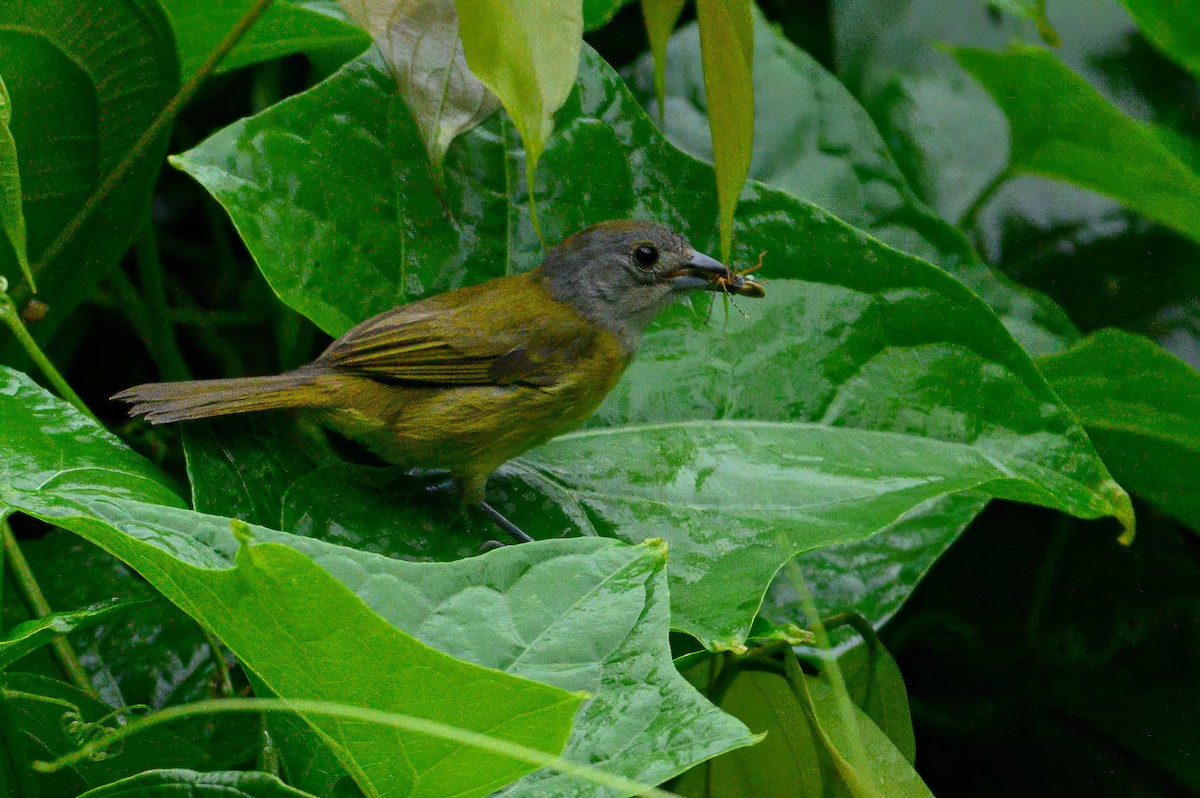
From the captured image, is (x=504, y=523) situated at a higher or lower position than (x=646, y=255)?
lower

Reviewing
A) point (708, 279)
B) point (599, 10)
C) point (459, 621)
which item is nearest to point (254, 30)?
point (599, 10)

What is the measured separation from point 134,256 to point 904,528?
163 centimetres

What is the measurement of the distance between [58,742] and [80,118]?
0.97 m

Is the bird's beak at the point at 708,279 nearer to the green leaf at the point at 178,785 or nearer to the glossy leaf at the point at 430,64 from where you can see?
the glossy leaf at the point at 430,64

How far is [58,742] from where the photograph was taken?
1451 mm

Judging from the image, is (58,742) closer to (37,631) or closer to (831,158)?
(37,631)

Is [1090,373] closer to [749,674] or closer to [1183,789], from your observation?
[1183,789]

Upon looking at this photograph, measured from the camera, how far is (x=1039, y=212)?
275 cm

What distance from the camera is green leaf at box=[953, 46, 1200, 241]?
2.29 meters

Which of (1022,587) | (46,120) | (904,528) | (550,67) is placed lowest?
(1022,587)

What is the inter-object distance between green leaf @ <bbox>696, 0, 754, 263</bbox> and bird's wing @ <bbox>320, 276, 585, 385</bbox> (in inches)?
26.2

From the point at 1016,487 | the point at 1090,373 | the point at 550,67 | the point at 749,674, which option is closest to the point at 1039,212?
the point at 1090,373

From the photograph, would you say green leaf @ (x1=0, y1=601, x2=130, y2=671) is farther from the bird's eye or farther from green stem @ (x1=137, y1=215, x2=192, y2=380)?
the bird's eye

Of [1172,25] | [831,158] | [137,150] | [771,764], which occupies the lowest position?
[771,764]
